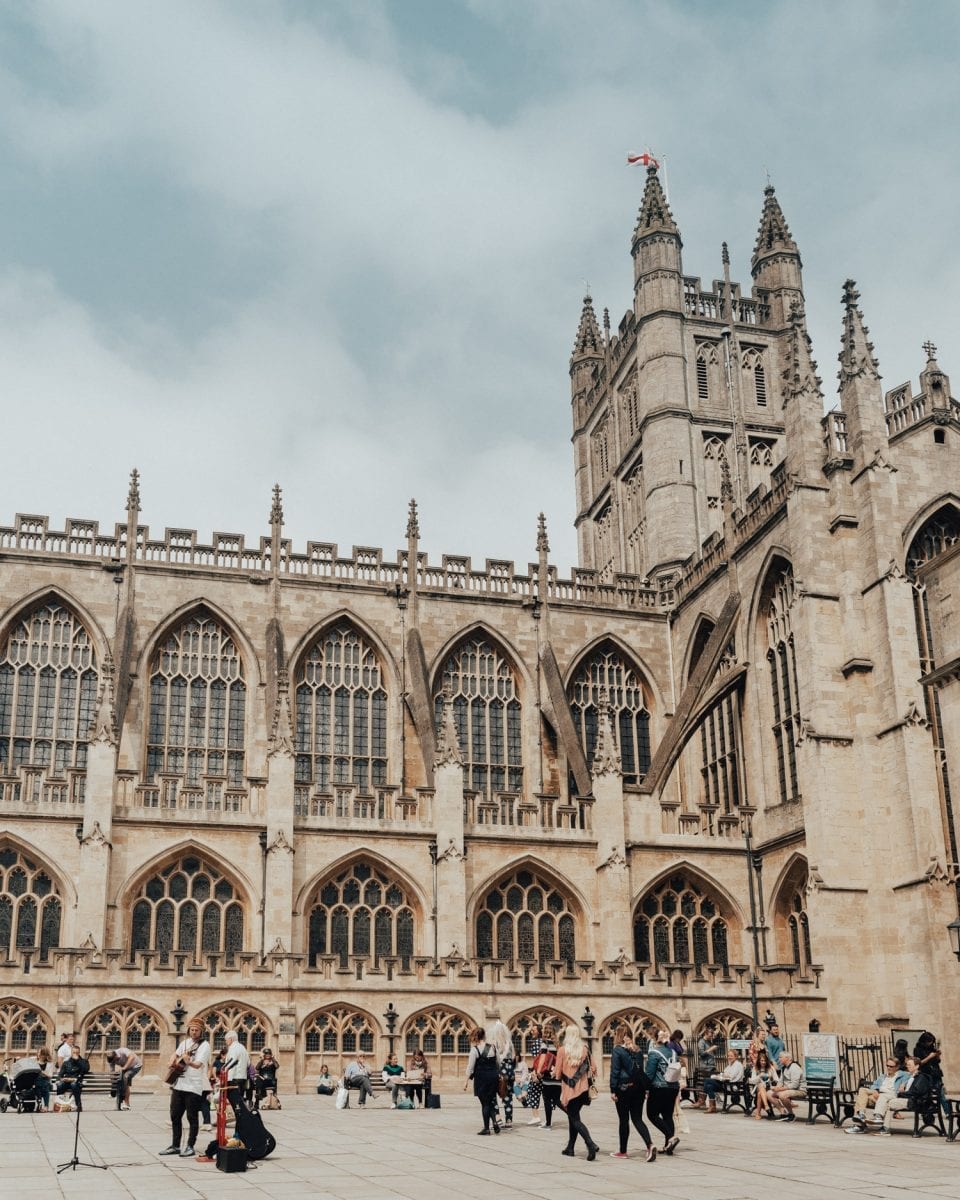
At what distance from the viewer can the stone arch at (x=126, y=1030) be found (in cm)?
2633

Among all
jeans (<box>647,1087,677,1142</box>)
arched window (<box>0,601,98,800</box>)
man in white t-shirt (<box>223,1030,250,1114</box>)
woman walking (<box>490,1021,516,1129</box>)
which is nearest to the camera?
man in white t-shirt (<box>223,1030,250,1114</box>)

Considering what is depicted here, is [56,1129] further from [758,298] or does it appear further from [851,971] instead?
[758,298]

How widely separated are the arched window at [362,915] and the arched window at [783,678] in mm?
9737

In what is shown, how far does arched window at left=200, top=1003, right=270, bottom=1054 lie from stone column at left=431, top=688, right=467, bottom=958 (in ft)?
15.4

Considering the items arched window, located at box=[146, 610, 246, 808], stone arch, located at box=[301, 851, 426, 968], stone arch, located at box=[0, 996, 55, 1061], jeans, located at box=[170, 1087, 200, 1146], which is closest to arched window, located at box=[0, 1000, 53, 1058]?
stone arch, located at box=[0, 996, 55, 1061]

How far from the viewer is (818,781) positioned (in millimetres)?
30703

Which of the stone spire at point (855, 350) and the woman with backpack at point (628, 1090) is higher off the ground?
the stone spire at point (855, 350)

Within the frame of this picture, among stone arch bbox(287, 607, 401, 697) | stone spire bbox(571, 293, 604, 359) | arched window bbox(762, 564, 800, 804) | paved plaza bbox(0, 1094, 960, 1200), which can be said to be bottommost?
paved plaza bbox(0, 1094, 960, 1200)

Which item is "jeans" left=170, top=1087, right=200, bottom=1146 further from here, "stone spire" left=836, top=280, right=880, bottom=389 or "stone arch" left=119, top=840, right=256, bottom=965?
"stone spire" left=836, top=280, right=880, bottom=389

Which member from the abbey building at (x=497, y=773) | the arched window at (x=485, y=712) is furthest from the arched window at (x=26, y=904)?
the arched window at (x=485, y=712)

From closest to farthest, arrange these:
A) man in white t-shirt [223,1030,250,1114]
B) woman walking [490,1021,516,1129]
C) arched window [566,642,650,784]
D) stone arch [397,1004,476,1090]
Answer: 1. man in white t-shirt [223,1030,250,1114]
2. woman walking [490,1021,516,1129]
3. stone arch [397,1004,476,1090]
4. arched window [566,642,650,784]

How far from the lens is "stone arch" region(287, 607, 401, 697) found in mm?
38438

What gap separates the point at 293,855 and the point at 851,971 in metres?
12.5

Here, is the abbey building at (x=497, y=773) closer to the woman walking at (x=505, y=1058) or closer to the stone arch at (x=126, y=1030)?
the stone arch at (x=126, y=1030)
